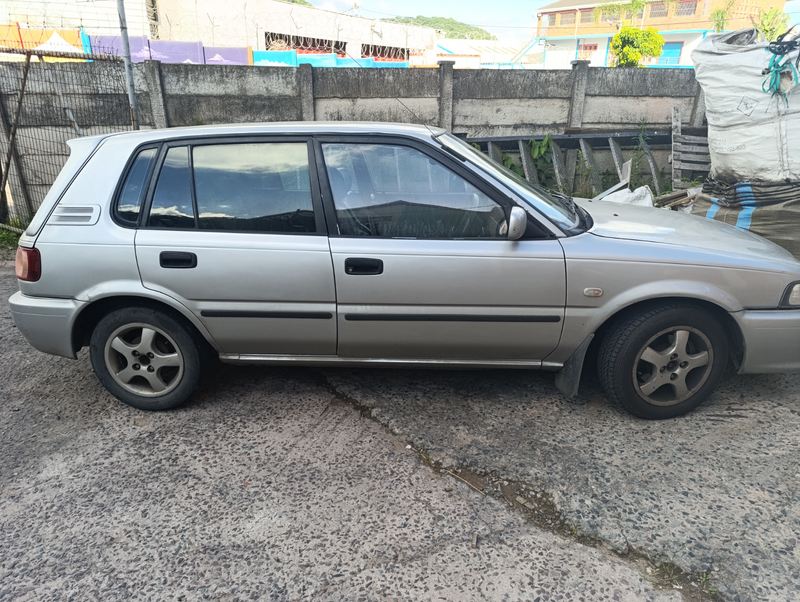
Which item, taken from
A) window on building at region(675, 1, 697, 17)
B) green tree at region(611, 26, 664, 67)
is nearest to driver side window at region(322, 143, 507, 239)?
green tree at region(611, 26, 664, 67)

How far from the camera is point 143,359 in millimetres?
3234

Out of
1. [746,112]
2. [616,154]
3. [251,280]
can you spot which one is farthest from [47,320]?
[616,154]

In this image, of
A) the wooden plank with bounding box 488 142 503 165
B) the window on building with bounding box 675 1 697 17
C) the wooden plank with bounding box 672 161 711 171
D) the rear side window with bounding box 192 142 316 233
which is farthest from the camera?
the window on building with bounding box 675 1 697 17

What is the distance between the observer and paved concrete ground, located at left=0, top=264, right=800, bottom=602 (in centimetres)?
214

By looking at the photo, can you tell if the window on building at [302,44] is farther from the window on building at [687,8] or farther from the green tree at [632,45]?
the window on building at [687,8]

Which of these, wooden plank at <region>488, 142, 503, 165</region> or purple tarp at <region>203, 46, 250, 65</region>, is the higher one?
purple tarp at <region>203, 46, 250, 65</region>

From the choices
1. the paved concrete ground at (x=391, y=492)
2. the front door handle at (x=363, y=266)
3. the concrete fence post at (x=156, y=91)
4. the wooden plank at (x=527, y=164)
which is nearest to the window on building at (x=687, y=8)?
the wooden plank at (x=527, y=164)

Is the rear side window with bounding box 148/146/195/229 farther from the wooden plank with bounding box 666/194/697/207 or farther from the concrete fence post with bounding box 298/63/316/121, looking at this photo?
the concrete fence post with bounding box 298/63/316/121

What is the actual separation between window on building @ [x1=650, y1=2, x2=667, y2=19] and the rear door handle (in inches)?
3039

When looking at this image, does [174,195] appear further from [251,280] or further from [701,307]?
[701,307]

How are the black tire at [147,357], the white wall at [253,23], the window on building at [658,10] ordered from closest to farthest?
the black tire at [147,357]
the white wall at [253,23]
the window on building at [658,10]

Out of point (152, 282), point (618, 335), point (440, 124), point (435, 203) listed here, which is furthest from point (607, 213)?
point (440, 124)

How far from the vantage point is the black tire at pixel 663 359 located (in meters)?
2.93

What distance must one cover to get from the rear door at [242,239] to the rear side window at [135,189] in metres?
0.05
